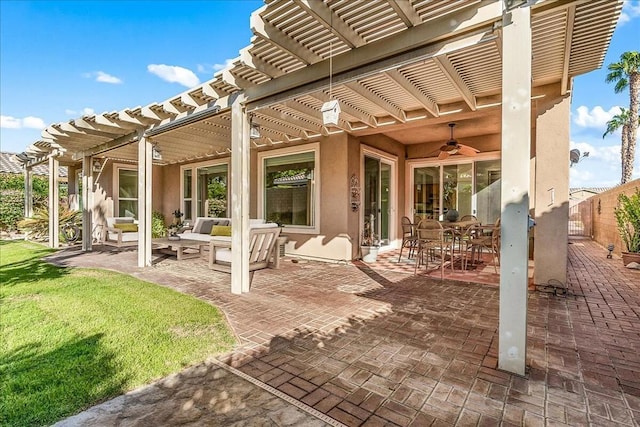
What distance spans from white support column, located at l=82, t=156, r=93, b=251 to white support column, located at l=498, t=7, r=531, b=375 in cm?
997

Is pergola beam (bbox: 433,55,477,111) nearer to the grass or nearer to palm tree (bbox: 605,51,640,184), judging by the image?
the grass

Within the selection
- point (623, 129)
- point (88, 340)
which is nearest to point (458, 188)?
point (88, 340)

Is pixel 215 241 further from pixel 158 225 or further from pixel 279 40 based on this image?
pixel 158 225

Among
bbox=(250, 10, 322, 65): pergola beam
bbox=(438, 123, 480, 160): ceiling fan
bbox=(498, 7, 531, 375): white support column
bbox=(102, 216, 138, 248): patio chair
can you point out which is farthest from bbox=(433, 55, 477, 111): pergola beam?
bbox=(102, 216, 138, 248): patio chair

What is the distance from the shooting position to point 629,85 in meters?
13.3

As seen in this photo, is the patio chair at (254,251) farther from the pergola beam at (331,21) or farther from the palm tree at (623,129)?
the palm tree at (623,129)

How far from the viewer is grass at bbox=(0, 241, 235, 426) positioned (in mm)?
2113

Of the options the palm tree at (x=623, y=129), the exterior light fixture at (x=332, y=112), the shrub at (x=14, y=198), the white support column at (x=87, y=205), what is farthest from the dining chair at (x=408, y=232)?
the shrub at (x=14, y=198)

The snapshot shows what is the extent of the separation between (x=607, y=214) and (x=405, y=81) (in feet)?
32.1

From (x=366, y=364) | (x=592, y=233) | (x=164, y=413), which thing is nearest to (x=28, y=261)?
(x=164, y=413)

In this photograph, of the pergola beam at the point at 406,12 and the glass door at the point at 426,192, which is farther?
the glass door at the point at 426,192

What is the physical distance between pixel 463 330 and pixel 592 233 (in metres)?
13.3

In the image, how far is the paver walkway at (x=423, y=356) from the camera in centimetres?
198

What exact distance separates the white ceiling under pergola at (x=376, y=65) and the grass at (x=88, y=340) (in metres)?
3.00
